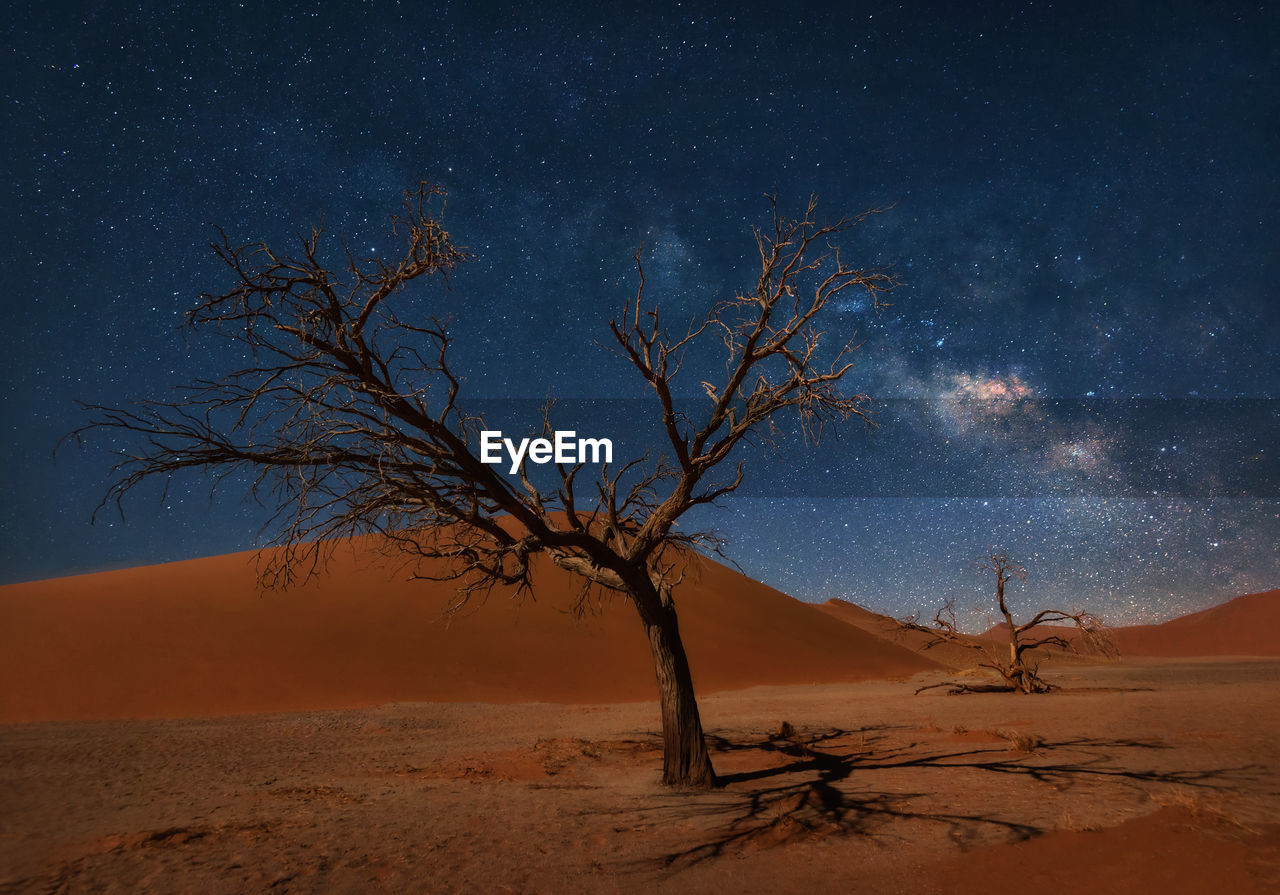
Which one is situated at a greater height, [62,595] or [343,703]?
[62,595]

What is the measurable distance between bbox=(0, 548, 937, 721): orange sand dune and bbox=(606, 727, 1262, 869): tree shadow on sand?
9070 mm

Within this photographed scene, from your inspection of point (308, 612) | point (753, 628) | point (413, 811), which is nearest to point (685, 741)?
point (413, 811)

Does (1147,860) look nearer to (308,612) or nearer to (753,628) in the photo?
(308,612)

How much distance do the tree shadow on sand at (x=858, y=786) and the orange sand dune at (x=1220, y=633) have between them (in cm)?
7802

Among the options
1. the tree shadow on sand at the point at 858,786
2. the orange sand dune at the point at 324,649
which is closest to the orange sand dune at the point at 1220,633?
the orange sand dune at the point at 324,649

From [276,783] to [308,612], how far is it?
75.9 feet

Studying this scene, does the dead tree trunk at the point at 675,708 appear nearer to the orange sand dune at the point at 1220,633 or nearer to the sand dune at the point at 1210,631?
the sand dune at the point at 1210,631

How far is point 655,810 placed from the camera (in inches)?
304

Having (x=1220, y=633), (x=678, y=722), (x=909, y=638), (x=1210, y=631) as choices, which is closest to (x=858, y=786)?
(x=678, y=722)

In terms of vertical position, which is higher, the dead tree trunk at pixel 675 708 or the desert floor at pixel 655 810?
the dead tree trunk at pixel 675 708

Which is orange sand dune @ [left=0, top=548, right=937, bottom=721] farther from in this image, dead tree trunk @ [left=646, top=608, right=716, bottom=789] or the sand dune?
the sand dune

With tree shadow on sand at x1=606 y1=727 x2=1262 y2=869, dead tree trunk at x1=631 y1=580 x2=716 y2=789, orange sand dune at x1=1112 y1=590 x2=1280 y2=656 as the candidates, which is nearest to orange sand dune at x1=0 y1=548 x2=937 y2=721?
dead tree trunk at x1=631 y1=580 x2=716 y2=789

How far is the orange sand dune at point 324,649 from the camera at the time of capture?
22.0 m

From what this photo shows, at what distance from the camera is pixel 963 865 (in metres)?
5.41
